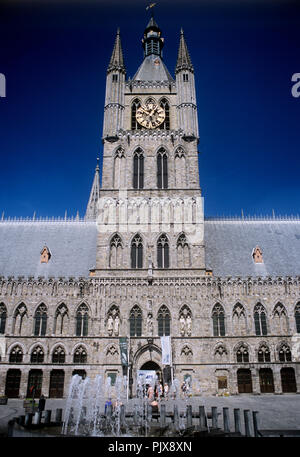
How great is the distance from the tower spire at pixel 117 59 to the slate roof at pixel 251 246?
794 inches

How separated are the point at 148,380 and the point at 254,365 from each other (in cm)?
897

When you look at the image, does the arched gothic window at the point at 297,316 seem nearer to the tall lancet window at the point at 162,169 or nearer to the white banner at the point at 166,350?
the white banner at the point at 166,350

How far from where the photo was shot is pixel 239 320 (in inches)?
1222

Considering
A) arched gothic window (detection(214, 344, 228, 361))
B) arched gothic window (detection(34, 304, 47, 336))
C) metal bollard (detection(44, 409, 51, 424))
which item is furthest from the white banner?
metal bollard (detection(44, 409, 51, 424))

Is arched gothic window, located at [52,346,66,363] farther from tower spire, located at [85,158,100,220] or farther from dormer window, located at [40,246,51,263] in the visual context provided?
tower spire, located at [85,158,100,220]

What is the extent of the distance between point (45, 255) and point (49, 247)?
1603mm

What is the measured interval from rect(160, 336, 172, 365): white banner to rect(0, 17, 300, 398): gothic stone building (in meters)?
1.39

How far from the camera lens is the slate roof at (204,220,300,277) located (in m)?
33.7

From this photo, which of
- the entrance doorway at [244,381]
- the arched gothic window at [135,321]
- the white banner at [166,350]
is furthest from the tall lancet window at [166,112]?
the entrance doorway at [244,381]

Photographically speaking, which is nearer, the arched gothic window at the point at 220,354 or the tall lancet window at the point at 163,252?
the arched gothic window at the point at 220,354

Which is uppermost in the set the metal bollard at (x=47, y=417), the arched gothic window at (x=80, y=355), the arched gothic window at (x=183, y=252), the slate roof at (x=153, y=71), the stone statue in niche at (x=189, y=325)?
the slate roof at (x=153, y=71)

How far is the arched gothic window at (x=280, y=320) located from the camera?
30719 millimetres

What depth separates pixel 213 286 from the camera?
104ft

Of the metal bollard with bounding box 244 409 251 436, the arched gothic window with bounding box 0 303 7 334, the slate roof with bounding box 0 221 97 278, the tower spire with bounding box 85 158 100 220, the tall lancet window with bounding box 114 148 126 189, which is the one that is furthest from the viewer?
the tower spire with bounding box 85 158 100 220
